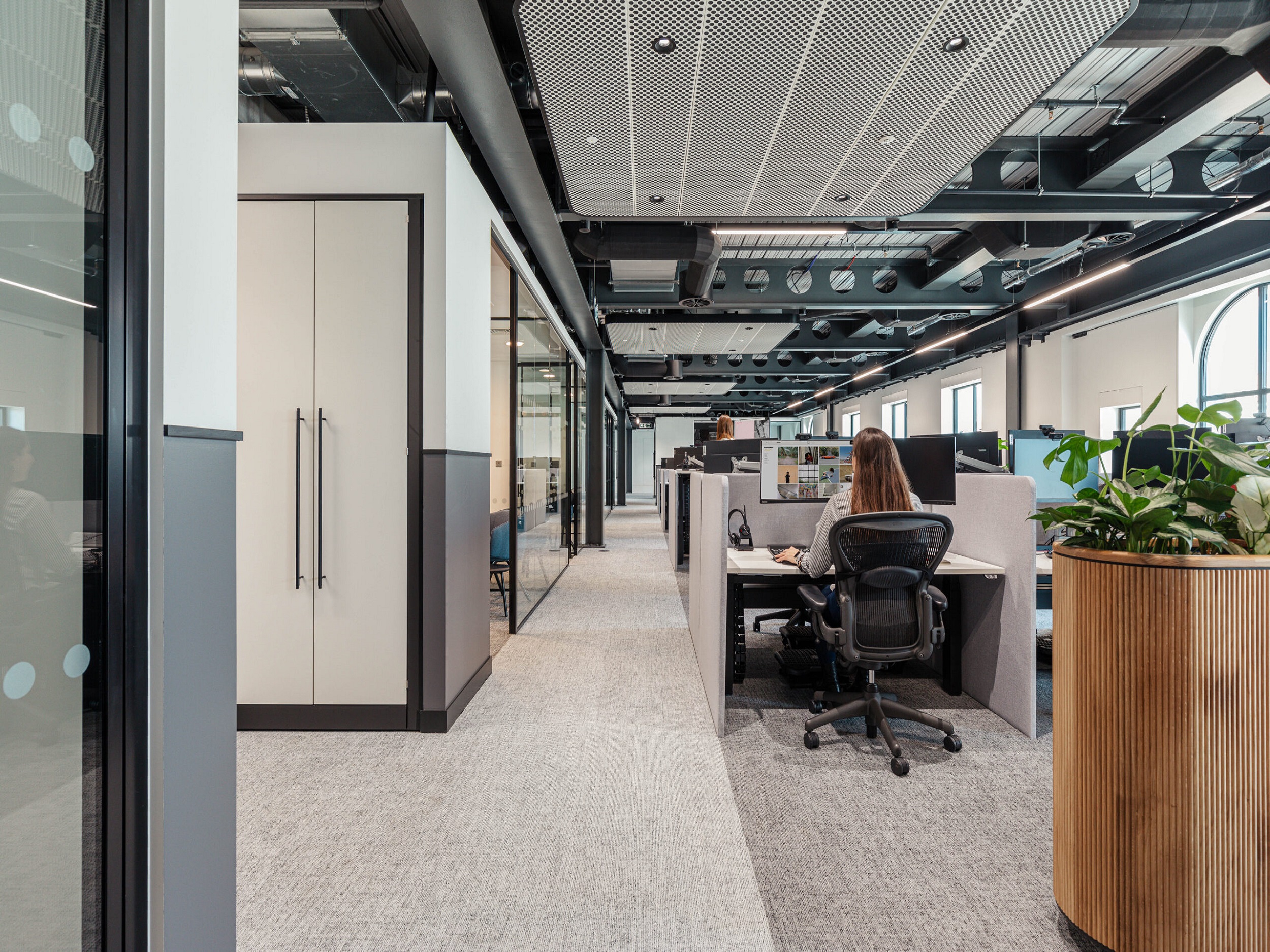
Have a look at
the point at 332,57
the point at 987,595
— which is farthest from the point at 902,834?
the point at 332,57

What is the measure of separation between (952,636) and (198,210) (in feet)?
11.6

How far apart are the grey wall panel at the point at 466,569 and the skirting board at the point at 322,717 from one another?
263mm

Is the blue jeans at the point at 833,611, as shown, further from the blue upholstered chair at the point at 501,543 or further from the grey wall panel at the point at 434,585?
the blue upholstered chair at the point at 501,543

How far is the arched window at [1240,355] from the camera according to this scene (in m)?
6.47

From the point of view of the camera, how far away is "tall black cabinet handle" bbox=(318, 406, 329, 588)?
2.85 m

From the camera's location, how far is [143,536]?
3.51 feet

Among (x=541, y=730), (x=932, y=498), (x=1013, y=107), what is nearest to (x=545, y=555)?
(x=541, y=730)

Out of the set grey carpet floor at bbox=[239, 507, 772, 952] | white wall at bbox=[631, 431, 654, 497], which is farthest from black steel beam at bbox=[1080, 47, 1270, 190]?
white wall at bbox=[631, 431, 654, 497]

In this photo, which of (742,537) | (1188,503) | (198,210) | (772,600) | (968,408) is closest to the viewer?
(198,210)

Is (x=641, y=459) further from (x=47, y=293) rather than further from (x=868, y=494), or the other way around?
(x=47, y=293)

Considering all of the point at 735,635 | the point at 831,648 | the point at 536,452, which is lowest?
the point at 735,635

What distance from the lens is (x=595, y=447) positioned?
30.1 ft

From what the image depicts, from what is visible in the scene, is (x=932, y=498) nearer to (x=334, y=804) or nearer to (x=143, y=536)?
(x=334, y=804)

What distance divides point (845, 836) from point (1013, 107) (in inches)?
114
